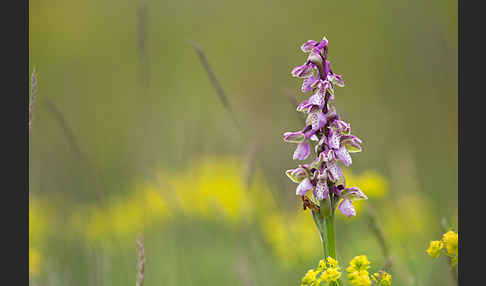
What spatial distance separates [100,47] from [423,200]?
28.8 feet

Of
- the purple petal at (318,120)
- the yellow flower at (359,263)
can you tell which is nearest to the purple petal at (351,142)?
the purple petal at (318,120)

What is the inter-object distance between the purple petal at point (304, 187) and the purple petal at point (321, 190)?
0.10 feet

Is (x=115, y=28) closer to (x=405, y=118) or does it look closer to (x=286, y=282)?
(x=405, y=118)

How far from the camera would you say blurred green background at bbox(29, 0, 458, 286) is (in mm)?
4027

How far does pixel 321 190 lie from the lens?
1.95 m

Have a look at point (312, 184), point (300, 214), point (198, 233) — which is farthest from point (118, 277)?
point (312, 184)

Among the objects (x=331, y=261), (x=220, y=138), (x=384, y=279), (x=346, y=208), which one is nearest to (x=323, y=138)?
(x=346, y=208)

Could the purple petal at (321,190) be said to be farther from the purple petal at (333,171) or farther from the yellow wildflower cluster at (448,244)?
the yellow wildflower cluster at (448,244)

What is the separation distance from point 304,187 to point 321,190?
63 millimetres

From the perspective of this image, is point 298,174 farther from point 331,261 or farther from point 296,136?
point 331,261

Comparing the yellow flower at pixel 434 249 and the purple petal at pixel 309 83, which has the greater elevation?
the purple petal at pixel 309 83

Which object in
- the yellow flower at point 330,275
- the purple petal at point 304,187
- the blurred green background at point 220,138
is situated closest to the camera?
the yellow flower at point 330,275

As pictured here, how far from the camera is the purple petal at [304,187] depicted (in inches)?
77.8

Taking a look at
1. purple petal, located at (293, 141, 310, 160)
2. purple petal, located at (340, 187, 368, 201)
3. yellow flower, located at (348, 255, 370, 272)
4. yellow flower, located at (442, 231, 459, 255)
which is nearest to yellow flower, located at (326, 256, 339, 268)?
yellow flower, located at (348, 255, 370, 272)
